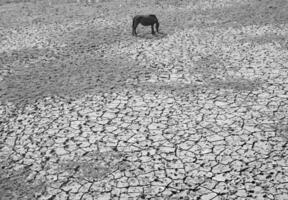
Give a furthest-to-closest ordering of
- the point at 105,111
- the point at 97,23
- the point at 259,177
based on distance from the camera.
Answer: the point at 97,23 < the point at 105,111 < the point at 259,177

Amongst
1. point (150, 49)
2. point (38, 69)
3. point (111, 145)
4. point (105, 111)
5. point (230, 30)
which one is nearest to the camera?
point (111, 145)

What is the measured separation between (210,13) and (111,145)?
11.2 metres

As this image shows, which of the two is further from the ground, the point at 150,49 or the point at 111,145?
the point at 150,49

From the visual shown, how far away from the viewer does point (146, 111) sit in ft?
26.7

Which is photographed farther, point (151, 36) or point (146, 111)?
point (151, 36)

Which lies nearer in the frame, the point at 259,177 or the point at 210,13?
the point at 259,177

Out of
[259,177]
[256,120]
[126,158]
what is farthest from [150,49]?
[259,177]

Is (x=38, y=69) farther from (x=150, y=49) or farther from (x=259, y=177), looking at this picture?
(x=259, y=177)

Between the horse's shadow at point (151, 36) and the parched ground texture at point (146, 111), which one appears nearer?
the parched ground texture at point (146, 111)

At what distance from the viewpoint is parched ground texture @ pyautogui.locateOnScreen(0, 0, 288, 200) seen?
19.4 ft

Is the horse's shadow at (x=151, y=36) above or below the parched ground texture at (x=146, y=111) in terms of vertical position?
above

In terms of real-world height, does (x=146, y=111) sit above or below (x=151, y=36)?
below

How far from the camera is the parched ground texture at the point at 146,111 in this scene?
5898 millimetres

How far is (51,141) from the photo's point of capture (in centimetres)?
714
